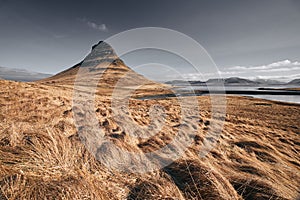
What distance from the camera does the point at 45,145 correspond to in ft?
12.0

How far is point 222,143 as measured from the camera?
664 cm

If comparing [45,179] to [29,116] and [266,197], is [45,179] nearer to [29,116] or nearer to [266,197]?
[29,116]

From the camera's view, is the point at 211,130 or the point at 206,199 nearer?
the point at 206,199

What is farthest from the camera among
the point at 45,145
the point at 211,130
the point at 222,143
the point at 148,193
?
the point at 211,130

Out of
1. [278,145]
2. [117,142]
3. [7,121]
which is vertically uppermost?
[7,121]

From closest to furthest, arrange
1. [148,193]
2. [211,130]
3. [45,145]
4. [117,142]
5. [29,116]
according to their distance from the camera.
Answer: [148,193] < [45,145] < [117,142] < [29,116] < [211,130]

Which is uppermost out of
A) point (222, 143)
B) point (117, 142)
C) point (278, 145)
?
point (117, 142)

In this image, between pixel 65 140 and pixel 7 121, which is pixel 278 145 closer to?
pixel 65 140

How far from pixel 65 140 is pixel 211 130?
261 inches

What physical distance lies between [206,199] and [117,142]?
8.67 feet

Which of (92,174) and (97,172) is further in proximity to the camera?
(97,172)

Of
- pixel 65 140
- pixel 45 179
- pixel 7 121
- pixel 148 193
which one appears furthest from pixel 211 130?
pixel 7 121

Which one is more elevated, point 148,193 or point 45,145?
point 45,145

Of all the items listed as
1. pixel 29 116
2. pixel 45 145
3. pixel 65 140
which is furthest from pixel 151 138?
pixel 29 116
